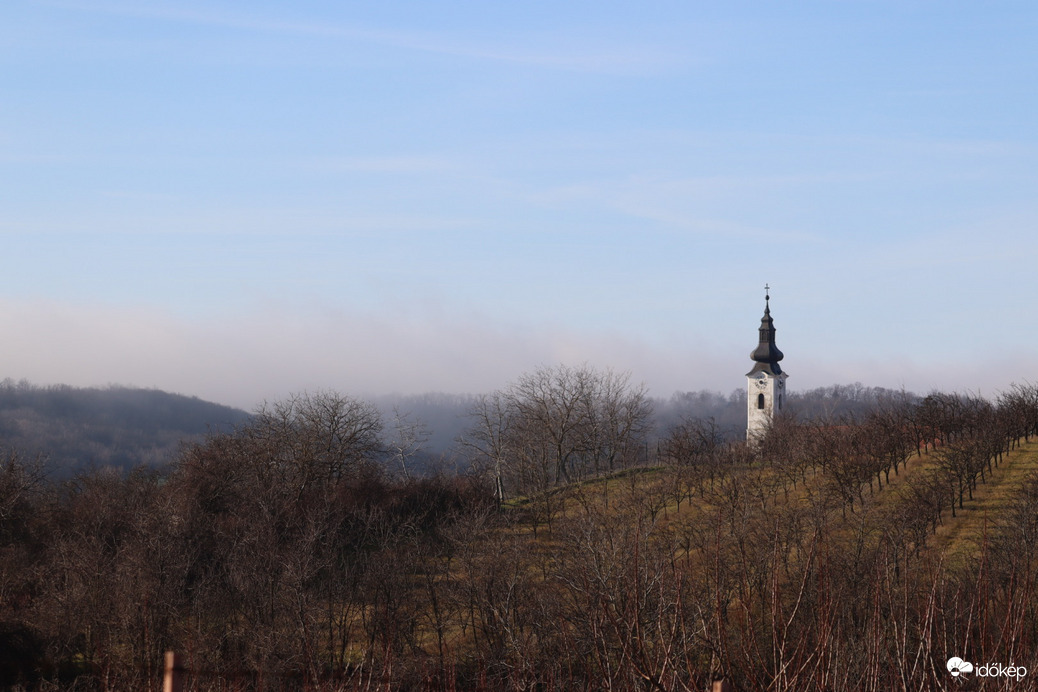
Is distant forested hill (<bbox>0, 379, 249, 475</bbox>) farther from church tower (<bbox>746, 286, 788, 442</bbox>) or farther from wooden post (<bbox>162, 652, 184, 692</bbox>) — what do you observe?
wooden post (<bbox>162, 652, 184, 692</bbox>)

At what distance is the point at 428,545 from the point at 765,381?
165ft

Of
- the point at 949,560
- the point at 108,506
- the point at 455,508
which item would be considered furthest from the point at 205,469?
the point at 949,560

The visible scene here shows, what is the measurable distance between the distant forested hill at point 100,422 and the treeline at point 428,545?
71.9 m

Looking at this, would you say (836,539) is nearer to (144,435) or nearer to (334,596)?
(334,596)

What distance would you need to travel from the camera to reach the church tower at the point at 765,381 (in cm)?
8738

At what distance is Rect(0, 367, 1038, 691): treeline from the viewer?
29.5 metres

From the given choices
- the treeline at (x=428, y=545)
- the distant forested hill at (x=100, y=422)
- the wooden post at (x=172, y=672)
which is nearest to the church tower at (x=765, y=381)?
the treeline at (x=428, y=545)

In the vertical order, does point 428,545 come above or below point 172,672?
below

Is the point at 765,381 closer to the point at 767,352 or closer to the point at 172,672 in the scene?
the point at 767,352

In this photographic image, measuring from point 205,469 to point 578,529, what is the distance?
22651mm

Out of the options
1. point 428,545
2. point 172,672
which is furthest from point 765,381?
point 172,672

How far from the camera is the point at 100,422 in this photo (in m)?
158

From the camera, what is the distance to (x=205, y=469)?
51.1m

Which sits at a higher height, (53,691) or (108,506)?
(108,506)
